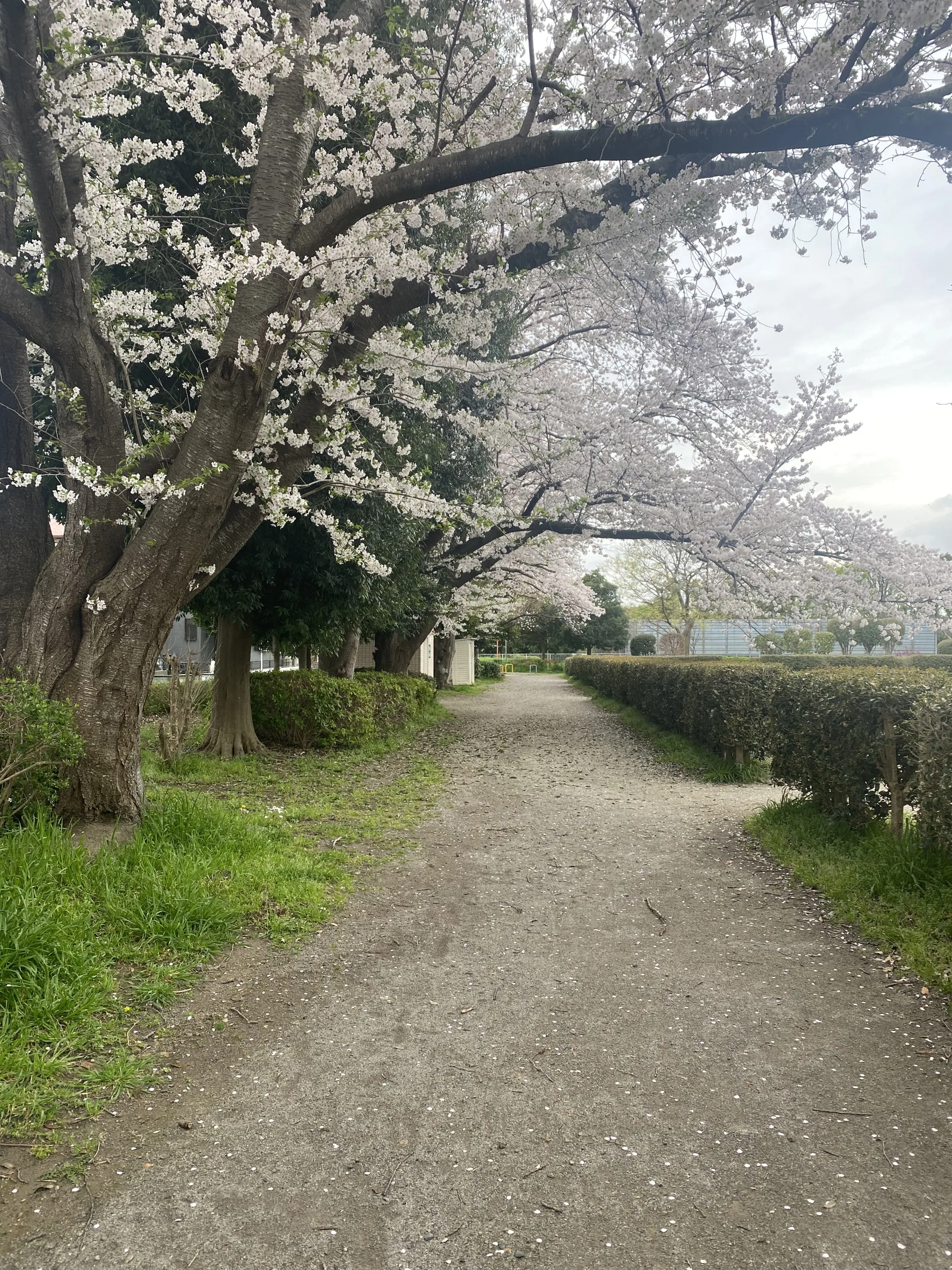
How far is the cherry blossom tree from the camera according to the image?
4594 mm

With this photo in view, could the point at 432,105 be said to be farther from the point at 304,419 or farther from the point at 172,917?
the point at 172,917

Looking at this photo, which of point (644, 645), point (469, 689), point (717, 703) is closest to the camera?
point (717, 703)

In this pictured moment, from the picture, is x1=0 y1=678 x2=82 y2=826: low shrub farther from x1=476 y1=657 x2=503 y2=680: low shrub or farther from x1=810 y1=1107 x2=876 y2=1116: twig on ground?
x1=476 y1=657 x2=503 y2=680: low shrub

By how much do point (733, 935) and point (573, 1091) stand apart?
192 cm

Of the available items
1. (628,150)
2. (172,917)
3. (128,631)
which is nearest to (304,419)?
(128,631)

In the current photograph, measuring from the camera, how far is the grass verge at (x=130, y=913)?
2.83 metres

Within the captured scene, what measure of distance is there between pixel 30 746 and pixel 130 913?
4.23 ft

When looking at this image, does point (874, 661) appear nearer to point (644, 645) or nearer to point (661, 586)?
point (661, 586)

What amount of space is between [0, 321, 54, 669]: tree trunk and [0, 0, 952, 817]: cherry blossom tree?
19 millimetres

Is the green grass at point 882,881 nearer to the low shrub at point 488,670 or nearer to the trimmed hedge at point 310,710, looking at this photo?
the trimmed hedge at point 310,710

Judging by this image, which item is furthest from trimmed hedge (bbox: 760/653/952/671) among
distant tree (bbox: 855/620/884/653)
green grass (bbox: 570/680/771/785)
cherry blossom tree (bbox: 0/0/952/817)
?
distant tree (bbox: 855/620/884/653)

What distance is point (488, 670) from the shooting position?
48094mm

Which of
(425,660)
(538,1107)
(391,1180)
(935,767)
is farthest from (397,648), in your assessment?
(391,1180)

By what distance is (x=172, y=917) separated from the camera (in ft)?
13.2
